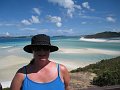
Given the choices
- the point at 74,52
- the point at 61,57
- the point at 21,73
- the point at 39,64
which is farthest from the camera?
the point at 74,52

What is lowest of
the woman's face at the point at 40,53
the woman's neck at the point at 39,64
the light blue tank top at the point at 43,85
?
the light blue tank top at the point at 43,85

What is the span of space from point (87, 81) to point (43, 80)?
932 centimetres

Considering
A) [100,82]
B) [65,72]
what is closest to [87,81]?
[100,82]

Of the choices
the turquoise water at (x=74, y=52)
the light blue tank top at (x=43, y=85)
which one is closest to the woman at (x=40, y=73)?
the light blue tank top at (x=43, y=85)

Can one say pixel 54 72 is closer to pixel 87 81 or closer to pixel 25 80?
pixel 25 80

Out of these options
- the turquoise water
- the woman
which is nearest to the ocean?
the turquoise water

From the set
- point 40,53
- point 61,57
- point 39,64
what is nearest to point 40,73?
point 39,64

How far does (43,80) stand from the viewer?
2.54 meters

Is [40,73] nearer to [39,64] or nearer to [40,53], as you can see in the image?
[39,64]

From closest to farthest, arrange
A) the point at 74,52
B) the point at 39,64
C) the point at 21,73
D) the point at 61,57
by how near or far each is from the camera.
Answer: the point at 21,73, the point at 39,64, the point at 61,57, the point at 74,52

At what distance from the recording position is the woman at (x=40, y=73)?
2.47m

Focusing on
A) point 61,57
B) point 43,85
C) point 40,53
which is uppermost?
point 40,53

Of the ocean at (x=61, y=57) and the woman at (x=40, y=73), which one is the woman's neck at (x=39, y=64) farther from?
the ocean at (x=61, y=57)

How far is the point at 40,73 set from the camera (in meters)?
2.59
